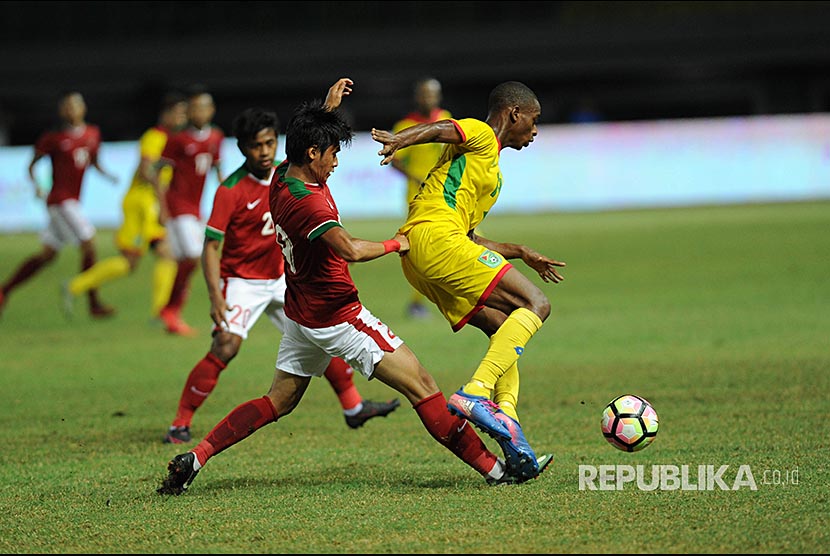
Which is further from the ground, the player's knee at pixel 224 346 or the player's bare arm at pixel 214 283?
the player's bare arm at pixel 214 283

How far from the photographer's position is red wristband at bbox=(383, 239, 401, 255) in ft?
17.0

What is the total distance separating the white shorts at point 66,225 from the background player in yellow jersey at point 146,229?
46 cm

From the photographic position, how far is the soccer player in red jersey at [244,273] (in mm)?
6914

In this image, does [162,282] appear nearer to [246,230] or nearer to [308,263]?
[246,230]

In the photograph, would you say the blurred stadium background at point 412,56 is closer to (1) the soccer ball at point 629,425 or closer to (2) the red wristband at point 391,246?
(1) the soccer ball at point 629,425

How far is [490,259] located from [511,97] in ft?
2.98

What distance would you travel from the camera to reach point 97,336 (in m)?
11.8

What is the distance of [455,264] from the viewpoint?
563 centimetres

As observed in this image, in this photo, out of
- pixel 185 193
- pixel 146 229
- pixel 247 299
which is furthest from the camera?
pixel 146 229

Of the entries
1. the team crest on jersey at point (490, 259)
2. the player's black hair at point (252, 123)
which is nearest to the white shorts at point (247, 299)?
the player's black hair at point (252, 123)

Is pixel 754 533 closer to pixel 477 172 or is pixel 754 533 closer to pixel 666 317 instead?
pixel 477 172

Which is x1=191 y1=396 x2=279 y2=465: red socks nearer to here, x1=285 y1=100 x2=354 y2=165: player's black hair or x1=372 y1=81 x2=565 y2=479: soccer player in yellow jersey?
x1=372 y1=81 x2=565 y2=479: soccer player in yellow jersey

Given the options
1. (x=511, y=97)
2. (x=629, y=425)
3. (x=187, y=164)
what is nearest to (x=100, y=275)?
(x=187, y=164)

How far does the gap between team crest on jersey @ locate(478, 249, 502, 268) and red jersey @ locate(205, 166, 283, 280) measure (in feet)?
6.57
